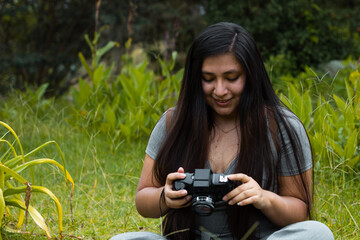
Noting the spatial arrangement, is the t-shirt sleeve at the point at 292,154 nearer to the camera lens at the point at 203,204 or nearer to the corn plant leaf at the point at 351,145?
the camera lens at the point at 203,204

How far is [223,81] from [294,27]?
480 centimetres

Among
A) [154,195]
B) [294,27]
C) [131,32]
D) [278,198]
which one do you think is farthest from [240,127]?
[294,27]

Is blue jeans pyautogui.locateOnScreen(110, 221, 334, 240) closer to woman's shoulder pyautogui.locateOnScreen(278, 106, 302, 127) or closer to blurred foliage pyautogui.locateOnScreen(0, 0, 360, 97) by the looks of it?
woman's shoulder pyautogui.locateOnScreen(278, 106, 302, 127)

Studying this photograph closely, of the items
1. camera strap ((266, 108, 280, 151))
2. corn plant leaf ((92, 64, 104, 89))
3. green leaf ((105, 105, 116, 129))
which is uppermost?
camera strap ((266, 108, 280, 151))

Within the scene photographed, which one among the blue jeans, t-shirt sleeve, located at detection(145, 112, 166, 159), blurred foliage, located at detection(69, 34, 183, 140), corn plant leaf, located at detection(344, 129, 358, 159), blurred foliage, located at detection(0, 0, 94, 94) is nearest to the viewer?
the blue jeans

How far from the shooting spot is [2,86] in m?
6.21

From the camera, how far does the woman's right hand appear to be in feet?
5.75

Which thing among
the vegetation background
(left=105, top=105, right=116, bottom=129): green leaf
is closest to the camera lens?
the vegetation background

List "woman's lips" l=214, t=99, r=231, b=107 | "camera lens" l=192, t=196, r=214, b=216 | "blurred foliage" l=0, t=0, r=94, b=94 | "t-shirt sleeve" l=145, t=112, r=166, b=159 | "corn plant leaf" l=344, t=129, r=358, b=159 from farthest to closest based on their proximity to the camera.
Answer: "blurred foliage" l=0, t=0, r=94, b=94
"corn plant leaf" l=344, t=129, r=358, b=159
"t-shirt sleeve" l=145, t=112, r=166, b=159
"woman's lips" l=214, t=99, r=231, b=107
"camera lens" l=192, t=196, r=214, b=216

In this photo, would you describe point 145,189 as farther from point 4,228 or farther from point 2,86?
point 2,86

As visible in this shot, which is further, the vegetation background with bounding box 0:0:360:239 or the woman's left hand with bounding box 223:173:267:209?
the vegetation background with bounding box 0:0:360:239

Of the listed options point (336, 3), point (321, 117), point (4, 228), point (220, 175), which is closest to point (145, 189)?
point (220, 175)

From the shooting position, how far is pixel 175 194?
1.76 m

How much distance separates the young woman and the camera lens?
104 mm
